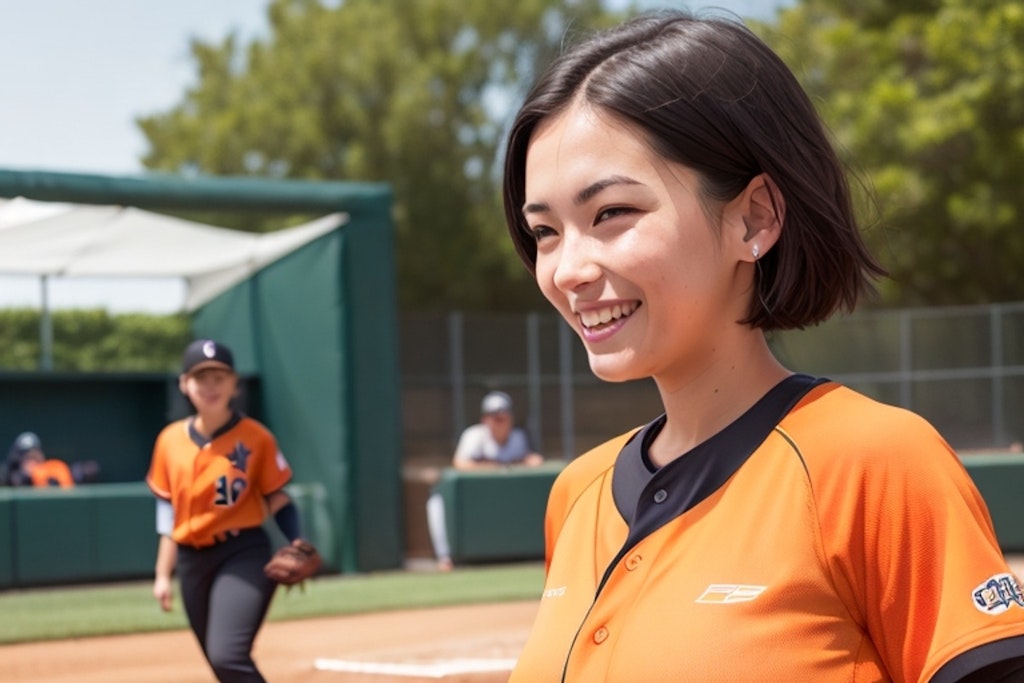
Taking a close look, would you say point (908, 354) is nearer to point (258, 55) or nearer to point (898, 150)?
point (898, 150)

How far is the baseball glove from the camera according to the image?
5.54 metres

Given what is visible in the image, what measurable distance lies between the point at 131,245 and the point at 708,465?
50.8ft

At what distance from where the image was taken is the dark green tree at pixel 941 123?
22750 millimetres

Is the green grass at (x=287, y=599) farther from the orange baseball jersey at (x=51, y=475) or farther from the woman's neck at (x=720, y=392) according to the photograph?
the woman's neck at (x=720, y=392)

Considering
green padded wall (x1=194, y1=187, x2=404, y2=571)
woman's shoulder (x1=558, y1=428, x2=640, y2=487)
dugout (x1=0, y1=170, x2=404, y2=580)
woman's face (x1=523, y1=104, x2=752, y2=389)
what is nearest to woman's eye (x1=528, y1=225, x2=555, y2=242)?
woman's face (x1=523, y1=104, x2=752, y2=389)

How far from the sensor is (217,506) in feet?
20.0

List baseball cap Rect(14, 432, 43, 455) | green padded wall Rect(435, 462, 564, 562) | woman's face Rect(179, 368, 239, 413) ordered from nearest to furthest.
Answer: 1. woman's face Rect(179, 368, 239, 413)
2. green padded wall Rect(435, 462, 564, 562)
3. baseball cap Rect(14, 432, 43, 455)

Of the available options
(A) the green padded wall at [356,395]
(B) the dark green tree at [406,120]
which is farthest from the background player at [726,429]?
(B) the dark green tree at [406,120]

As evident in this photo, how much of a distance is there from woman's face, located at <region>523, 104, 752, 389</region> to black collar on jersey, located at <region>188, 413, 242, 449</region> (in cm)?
498

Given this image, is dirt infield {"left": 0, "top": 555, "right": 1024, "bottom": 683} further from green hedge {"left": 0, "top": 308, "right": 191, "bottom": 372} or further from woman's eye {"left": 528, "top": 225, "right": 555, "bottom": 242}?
green hedge {"left": 0, "top": 308, "right": 191, "bottom": 372}

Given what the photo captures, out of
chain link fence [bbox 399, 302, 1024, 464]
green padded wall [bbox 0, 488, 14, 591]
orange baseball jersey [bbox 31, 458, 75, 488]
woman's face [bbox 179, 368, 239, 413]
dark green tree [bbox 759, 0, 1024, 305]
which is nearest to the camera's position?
woman's face [bbox 179, 368, 239, 413]

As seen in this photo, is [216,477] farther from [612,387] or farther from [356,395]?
[612,387]

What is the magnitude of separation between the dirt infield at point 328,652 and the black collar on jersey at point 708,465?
544 centimetres

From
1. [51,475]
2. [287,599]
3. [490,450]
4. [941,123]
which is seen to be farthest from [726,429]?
[941,123]
